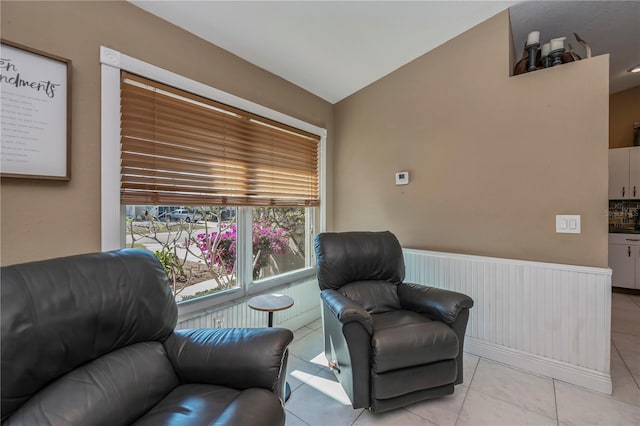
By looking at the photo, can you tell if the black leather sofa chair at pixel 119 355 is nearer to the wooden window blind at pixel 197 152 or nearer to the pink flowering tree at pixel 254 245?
the wooden window blind at pixel 197 152

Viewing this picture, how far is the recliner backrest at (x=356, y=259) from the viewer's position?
2.19 meters

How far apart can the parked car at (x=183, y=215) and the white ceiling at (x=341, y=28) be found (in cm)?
129

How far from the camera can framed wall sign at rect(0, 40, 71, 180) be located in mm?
1283

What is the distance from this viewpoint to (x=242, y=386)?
4.04 ft

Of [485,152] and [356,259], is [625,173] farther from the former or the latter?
[356,259]

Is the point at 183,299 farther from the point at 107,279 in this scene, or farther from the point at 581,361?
the point at 581,361

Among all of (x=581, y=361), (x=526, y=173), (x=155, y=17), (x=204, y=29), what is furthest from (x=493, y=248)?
(x=155, y=17)

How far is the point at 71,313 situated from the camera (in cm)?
105

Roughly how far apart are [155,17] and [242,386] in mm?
2244

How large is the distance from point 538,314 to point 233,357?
7.27 feet

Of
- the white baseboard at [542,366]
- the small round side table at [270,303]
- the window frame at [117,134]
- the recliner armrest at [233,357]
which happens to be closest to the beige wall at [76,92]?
the window frame at [117,134]

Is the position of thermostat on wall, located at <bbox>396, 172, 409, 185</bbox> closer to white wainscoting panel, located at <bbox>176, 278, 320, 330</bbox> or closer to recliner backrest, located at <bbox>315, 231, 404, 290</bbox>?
recliner backrest, located at <bbox>315, 231, 404, 290</bbox>

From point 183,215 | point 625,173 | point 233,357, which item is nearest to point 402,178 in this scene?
point 183,215

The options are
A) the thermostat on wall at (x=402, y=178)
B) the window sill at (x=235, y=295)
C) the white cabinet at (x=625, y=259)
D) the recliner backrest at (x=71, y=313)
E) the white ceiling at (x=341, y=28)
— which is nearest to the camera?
the recliner backrest at (x=71, y=313)
